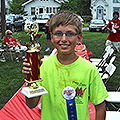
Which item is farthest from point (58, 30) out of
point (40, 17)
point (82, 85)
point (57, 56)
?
point (40, 17)

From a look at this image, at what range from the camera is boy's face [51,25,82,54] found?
1.55 m

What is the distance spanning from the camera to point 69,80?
160cm

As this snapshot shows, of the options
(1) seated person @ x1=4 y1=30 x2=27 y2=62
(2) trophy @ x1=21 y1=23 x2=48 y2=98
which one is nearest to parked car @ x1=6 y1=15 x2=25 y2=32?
(1) seated person @ x1=4 y1=30 x2=27 y2=62

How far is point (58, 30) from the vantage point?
1.56m

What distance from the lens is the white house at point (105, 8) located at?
38219 mm

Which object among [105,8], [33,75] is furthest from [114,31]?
[105,8]

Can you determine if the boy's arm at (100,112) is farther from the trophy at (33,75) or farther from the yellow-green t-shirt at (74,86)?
the trophy at (33,75)

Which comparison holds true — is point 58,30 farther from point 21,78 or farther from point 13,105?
point 21,78

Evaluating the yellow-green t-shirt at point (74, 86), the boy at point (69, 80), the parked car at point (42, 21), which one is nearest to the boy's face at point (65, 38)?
the boy at point (69, 80)

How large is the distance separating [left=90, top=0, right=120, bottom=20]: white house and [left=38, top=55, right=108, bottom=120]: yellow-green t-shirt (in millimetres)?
38739

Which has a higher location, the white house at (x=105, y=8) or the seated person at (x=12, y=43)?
the white house at (x=105, y=8)

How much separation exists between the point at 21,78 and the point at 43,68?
507 centimetres

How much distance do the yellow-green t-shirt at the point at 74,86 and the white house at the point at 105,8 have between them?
3874 centimetres

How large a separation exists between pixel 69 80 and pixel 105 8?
39.4m
